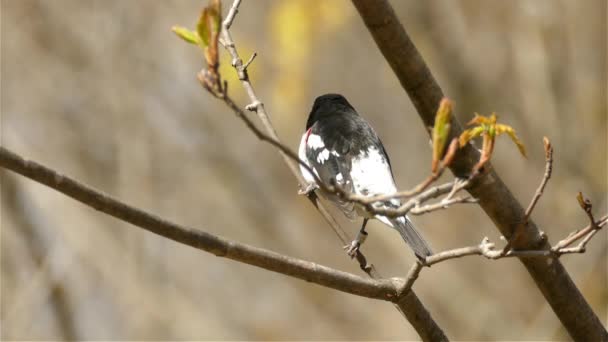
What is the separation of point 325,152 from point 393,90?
4.75 meters

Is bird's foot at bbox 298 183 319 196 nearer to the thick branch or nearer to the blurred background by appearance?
the thick branch

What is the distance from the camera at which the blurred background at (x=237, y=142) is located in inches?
269

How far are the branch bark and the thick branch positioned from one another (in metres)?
0.35

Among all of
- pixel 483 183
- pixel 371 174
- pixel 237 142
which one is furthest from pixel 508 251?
pixel 237 142

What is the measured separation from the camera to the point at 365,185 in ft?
11.5

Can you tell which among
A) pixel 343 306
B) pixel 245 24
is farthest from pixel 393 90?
pixel 343 306

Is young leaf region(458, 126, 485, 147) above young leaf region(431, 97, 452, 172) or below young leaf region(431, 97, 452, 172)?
below

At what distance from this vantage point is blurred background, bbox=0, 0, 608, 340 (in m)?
6.84

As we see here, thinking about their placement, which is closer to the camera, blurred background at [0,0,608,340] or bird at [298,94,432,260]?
bird at [298,94,432,260]

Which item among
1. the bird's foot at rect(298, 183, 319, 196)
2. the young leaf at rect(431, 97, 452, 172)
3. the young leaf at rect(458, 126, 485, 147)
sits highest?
the young leaf at rect(431, 97, 452, 172)

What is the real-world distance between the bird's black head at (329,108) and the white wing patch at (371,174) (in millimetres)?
435

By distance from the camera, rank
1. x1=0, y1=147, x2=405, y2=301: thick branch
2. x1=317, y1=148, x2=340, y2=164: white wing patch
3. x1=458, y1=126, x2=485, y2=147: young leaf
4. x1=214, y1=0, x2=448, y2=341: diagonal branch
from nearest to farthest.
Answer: x1=0, y1=147, x2=405, y2=301: thick branch
x1=458, y1=126, x2=485, y2=147: young leaf
x1=214, y1=0, x2=448, y2=341: diagonal branch
x1=317, y1=148, x2=340, y2=164: white wing patch

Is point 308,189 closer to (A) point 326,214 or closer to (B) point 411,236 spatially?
(A) point 326,214

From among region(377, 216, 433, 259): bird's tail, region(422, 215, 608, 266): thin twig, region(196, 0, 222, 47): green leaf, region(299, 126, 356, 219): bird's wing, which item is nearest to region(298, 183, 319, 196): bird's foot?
region(377, 216, 433, 259): bird's tail
